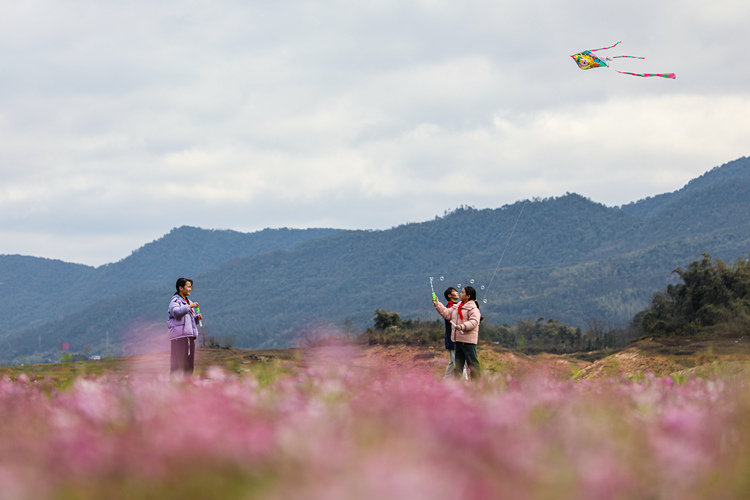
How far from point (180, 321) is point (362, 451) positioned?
9.19m

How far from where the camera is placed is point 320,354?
30906 millimetres

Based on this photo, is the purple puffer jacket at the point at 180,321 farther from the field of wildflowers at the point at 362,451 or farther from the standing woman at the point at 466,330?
the field of wildflowers at the point at 362,451

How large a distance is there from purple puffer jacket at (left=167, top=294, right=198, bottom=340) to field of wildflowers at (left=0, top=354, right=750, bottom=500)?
702 centimetres

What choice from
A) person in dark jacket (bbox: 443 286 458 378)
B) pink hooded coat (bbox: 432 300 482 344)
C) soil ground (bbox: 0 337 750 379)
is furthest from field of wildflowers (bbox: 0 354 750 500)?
soil ground (bbox: 0 337 750 379)

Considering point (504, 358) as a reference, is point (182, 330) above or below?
above

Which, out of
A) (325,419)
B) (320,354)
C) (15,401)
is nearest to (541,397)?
(325,419)

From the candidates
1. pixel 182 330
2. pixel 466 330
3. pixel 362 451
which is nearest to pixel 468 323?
pixel 466 330

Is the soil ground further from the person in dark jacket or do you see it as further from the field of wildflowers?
the field of wildflowers

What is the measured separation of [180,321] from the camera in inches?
462

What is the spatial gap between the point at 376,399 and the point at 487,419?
134cm

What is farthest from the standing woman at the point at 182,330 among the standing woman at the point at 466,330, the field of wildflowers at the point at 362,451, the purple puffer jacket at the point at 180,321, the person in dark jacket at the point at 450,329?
the field of wildflowers at the point at 362,451

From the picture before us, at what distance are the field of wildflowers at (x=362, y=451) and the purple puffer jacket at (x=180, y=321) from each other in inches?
276

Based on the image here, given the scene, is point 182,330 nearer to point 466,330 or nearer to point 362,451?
point 466,330

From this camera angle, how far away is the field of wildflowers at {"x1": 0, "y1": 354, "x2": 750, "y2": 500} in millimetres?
2656
